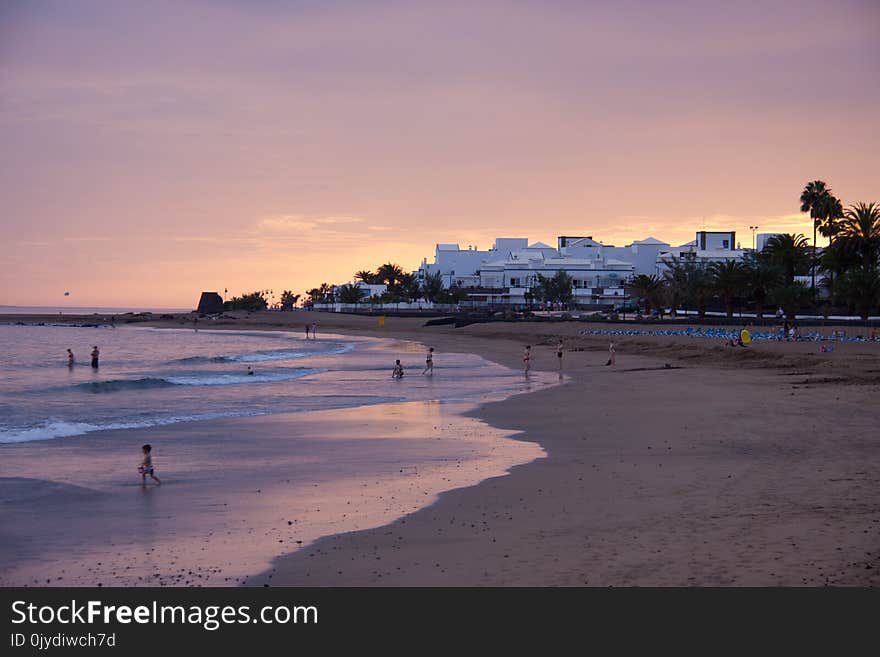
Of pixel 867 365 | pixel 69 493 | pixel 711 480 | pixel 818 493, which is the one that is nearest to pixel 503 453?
pixel 711 480

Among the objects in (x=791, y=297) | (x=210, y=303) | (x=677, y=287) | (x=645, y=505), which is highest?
(x=210, y=303)

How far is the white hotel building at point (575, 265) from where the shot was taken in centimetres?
13188

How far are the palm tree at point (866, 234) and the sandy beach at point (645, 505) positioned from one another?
45.4 meters

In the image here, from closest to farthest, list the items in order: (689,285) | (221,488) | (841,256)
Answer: (221,488) < (841,256) < (689,285)

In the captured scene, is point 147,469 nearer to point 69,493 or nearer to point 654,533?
point 69,493

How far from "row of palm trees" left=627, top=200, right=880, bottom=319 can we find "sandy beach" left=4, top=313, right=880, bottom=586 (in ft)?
129

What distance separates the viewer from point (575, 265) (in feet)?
443

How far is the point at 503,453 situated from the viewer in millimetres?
17891

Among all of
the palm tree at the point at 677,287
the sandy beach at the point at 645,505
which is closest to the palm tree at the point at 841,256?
the palm tree at the point at 677,287

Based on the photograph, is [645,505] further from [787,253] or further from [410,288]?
[410,288]

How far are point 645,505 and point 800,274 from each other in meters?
89.7

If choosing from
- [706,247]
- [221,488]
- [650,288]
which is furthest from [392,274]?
[221,488]

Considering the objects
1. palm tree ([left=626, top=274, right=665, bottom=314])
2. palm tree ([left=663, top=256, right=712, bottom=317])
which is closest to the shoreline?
palm tree ([left=663, top=256, right=712, bottom=317])
